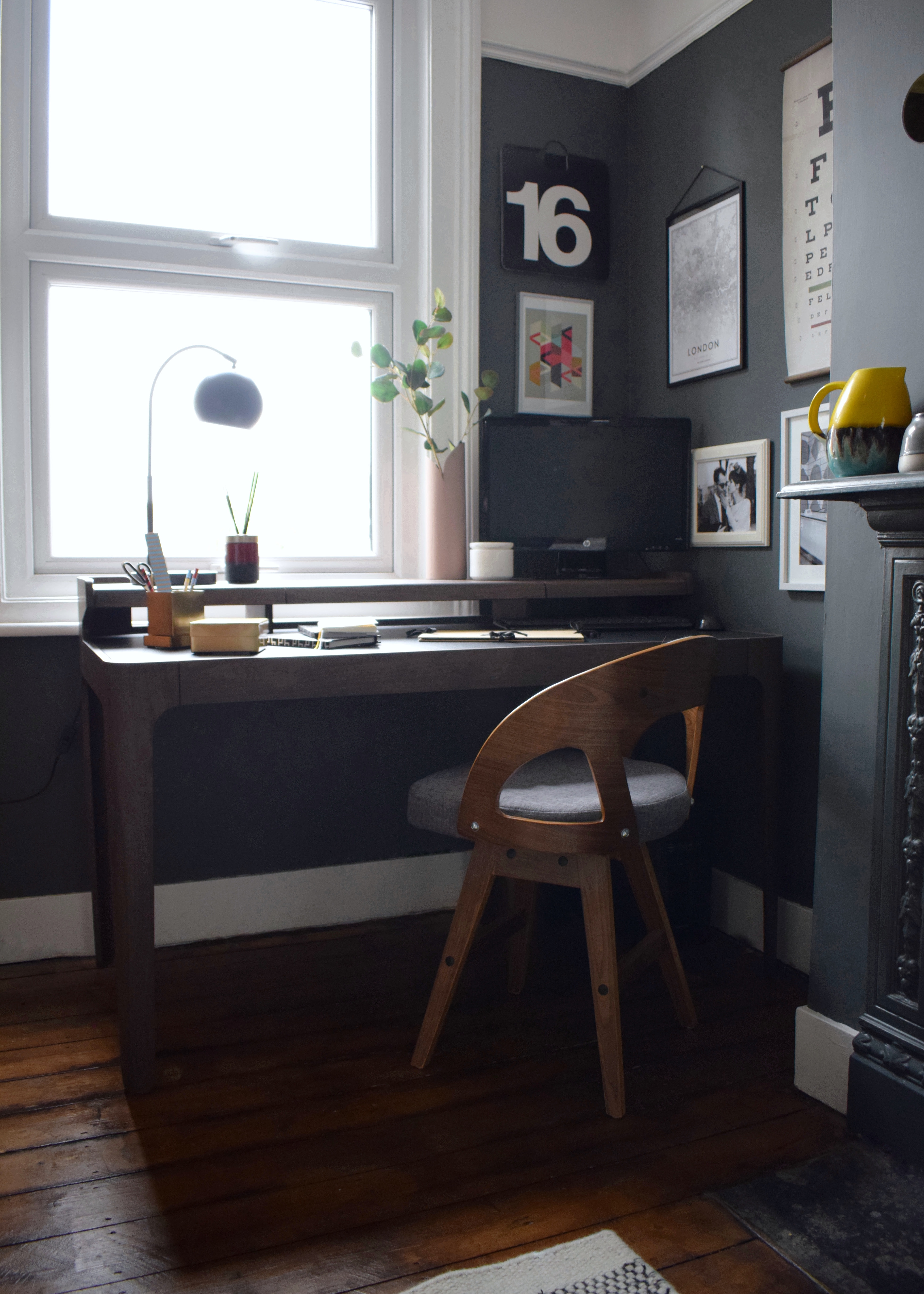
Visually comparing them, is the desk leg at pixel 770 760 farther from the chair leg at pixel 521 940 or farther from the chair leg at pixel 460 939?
the chair leg at pixel 460 939

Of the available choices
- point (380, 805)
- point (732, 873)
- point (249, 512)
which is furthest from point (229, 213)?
point (732, 873)

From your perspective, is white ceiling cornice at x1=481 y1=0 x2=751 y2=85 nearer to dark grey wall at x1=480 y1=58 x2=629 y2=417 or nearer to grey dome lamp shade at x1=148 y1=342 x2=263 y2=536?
dark grey wall at x1=480 y1=58 x2=629 y2=417

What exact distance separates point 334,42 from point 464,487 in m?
1.24

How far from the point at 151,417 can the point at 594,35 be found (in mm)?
1707

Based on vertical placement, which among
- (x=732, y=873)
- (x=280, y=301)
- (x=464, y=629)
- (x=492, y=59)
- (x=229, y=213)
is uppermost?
(x=492, y=59)

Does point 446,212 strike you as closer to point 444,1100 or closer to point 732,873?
point 732,873

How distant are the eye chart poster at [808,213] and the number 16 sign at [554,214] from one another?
66cm

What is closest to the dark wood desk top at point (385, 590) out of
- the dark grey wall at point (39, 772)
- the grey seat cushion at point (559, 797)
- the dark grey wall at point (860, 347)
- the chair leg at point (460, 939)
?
the dark grey wall at point (39, 772)

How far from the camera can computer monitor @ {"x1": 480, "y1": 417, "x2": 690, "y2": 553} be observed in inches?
101

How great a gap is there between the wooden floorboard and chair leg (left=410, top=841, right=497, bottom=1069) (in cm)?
9

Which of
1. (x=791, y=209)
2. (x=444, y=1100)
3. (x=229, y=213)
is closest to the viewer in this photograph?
(x=444, y=1100)

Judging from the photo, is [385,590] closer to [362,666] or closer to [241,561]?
[241,561]

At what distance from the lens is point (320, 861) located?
261 cm

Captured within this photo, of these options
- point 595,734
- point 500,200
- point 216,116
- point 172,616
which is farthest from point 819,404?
point 216,116
